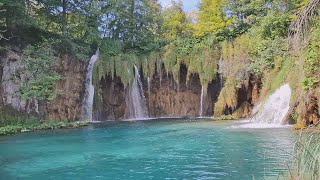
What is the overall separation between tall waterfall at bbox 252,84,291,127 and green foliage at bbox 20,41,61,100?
12.0m

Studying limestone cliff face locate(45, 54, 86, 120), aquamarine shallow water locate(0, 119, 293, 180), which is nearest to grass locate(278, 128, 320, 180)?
aquamarine shallow water locate(0, 119, 293, 180)

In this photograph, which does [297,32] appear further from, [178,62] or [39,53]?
[178,62]

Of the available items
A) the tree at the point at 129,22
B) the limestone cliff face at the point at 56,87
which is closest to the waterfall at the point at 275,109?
the limestone cliff face at the point at 56,87

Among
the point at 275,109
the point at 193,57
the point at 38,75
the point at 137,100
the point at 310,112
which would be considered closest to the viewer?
the point at 310,112

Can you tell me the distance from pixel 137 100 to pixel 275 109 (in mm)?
13110

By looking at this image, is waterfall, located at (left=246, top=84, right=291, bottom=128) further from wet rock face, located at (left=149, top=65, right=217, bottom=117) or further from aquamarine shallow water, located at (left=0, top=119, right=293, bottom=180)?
wet rock face, located at (left=149, top=65, right=217, bottom=117)

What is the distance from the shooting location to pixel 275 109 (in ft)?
65.0

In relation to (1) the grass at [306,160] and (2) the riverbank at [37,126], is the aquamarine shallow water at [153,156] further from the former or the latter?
(2) the riverbank at [37,126]

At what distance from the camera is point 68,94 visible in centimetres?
2691

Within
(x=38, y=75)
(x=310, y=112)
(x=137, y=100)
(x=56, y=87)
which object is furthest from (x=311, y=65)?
(x=137, y=100)

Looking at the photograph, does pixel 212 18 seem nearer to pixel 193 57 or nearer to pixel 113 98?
pixel 193 57

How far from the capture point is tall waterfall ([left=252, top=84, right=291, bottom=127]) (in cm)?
1936

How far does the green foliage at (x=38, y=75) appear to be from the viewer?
23.4 metres

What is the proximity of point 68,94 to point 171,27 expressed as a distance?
58.2ft
